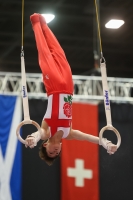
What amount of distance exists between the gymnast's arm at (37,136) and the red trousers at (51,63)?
0.34 metres

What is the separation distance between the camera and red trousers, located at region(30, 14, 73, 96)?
432cm

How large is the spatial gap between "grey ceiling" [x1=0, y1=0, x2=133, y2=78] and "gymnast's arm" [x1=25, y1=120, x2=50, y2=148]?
3.57m

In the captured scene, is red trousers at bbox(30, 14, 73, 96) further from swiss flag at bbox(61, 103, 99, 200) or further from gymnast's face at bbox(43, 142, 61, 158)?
swiss flag at bbox(61, 103, 99, 200)

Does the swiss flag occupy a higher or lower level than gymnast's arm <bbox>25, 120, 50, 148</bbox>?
lower

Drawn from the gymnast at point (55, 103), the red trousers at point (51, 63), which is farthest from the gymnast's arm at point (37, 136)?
the red trousers at point (51, 63)

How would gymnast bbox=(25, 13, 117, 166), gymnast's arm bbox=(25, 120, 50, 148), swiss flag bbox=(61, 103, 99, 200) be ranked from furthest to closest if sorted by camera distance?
swiss flag bbox=(61, 103, 99, 200), gymnast bbox=(25, 13, 117, 166), gymnast's arm bbox=(25, 120, 50, 148)

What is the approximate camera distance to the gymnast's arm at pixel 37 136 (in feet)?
12.7

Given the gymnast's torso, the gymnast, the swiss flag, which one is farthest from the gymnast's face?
the swiss flag

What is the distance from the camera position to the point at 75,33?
32.6 feet

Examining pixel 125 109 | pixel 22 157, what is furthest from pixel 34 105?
pixel 125 109

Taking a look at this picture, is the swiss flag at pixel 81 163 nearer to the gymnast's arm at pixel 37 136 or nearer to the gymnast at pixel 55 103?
the gymnast at pixel 55 103

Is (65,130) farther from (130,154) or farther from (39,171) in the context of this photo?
(130,154)

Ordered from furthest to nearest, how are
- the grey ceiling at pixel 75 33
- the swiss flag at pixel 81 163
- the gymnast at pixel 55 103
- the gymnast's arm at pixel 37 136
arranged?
the grey ceiling at pixel 75 33, the swiss flag at pixel 81 163, the gymnast at pixel 55 103, the gymnast's arm at pixel 37 136

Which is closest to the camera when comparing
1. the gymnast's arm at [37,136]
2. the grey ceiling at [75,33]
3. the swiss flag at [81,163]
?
the gymnast's arm at [37,136]
